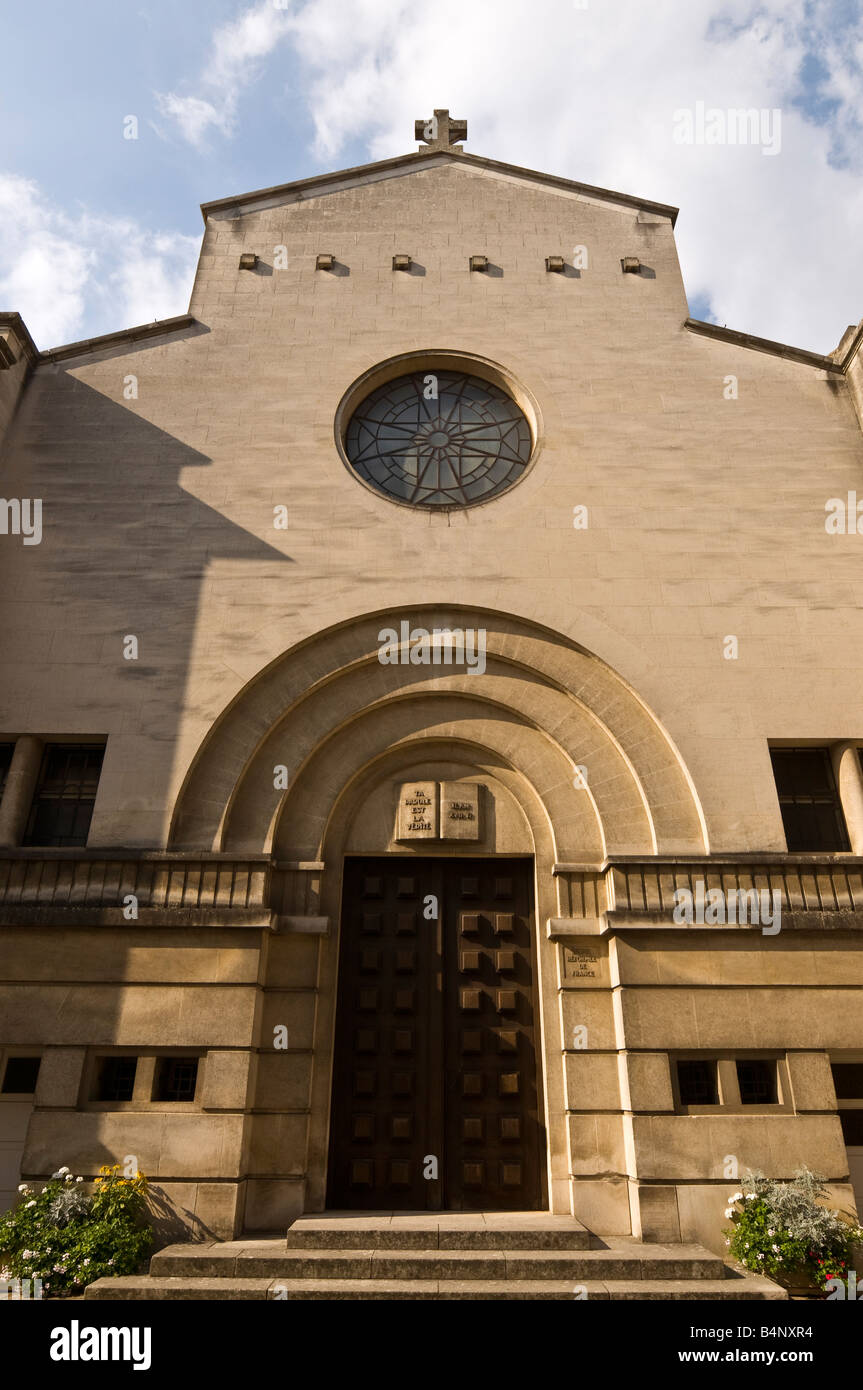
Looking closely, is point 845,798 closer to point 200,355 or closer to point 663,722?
point 663,722

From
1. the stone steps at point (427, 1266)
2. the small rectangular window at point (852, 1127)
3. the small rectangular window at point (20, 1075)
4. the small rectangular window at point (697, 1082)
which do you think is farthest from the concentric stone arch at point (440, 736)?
the stone steps at point (427, 1266)

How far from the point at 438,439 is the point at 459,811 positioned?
7283 mm

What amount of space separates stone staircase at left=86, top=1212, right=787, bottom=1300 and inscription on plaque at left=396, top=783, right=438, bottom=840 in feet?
→ 16.5

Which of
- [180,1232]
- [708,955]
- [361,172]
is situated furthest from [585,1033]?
[361,172]

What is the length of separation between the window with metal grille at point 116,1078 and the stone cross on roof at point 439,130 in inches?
758

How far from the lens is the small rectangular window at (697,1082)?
11.3m

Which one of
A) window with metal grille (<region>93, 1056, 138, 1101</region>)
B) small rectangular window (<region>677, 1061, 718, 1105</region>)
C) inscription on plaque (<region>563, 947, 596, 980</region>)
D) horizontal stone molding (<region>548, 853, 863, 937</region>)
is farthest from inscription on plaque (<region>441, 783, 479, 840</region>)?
window with metal grille (<region>93, 1056, 138, 1101</region>)

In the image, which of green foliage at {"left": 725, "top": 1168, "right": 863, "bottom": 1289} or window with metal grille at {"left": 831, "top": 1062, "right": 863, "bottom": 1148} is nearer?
green foliage at {"left": 725, "top": 1168, "right": 863, "bottom": 1289}

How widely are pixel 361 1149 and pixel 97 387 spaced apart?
1374 centimetres

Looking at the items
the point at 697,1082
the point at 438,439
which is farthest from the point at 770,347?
the point at 697,1082

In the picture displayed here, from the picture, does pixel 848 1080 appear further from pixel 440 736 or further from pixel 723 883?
pixel 440 736

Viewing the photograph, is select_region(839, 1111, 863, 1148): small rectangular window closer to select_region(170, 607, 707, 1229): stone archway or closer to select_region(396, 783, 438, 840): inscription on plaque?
select_region(170, 607, 707, 1229): stone archway

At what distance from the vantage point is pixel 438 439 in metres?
16.1

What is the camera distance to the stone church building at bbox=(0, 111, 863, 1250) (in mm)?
11336
